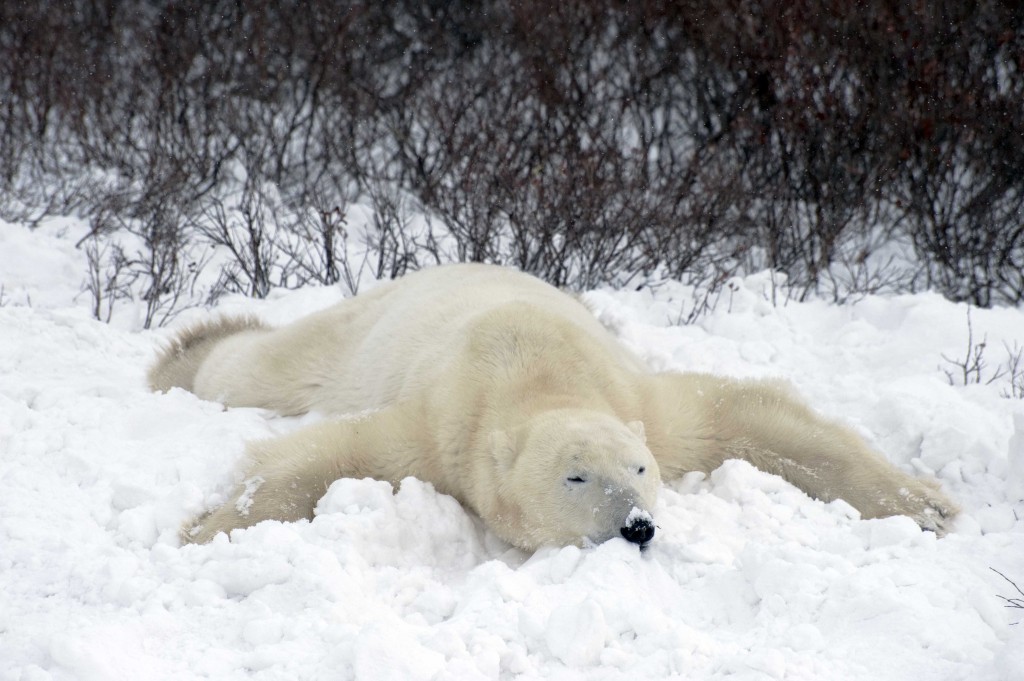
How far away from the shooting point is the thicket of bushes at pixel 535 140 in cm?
644

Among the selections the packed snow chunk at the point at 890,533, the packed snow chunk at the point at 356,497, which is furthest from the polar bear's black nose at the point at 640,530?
the packed snow chunk at the point at 356,497

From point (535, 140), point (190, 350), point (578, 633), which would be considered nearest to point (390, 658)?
point (578, 633)

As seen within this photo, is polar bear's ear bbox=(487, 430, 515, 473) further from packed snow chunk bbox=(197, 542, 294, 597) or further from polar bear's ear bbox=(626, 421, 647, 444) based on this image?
packed snow chunk bbox=(197, 542, 294, 597)

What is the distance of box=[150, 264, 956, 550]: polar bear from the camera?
2830 mm

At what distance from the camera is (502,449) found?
300 cm

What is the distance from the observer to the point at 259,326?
5.06 m

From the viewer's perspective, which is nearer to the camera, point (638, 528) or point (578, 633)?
point (578, 633)

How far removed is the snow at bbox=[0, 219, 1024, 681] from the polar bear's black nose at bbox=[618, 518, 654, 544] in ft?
0.12

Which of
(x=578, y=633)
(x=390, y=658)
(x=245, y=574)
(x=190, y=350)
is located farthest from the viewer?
(x=190, y=350)

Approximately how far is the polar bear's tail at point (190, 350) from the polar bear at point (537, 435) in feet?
3.13

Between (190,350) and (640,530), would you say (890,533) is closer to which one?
(640,530)

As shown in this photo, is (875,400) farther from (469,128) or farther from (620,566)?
(469,128)

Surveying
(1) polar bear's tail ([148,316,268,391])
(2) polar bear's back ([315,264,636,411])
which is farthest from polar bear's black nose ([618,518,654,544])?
(1) polar bear's tail ([148,316,268,391])

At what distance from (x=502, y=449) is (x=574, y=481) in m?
0.30
